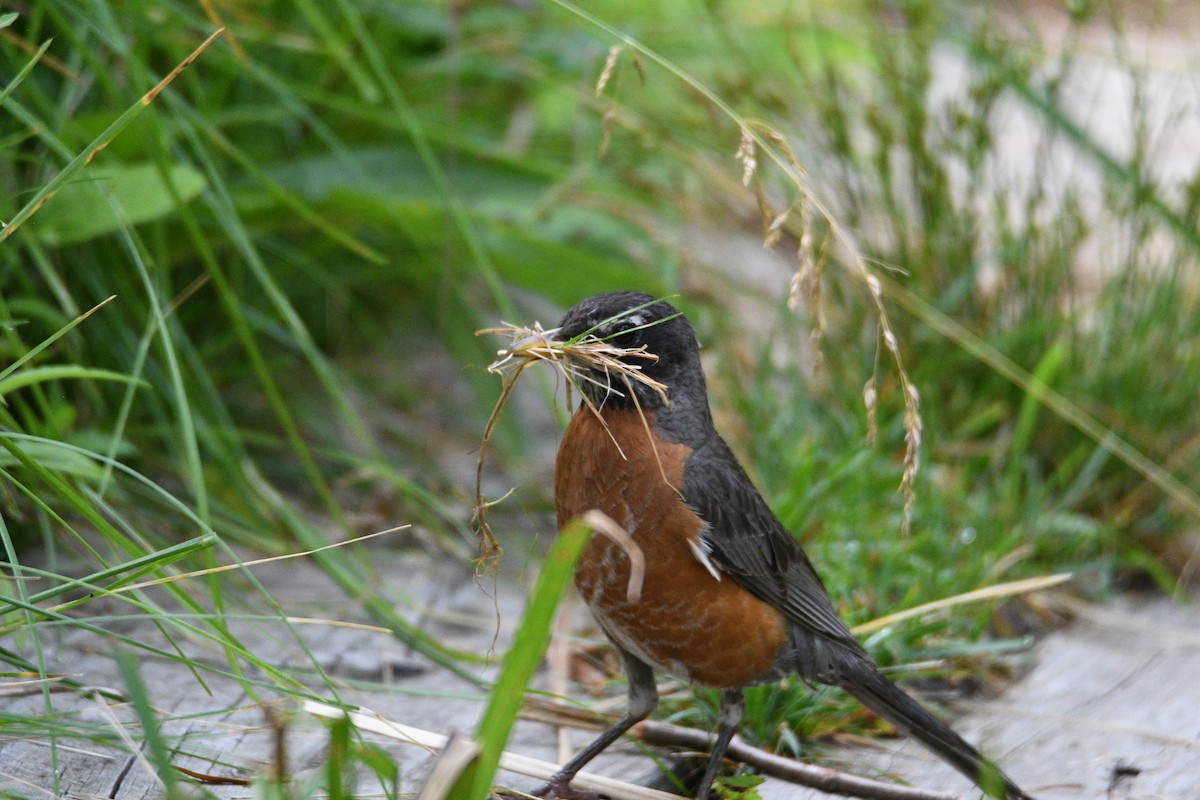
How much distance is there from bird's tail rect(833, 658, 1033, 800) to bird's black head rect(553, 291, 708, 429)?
0.76 m

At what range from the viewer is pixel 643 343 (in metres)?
2.87

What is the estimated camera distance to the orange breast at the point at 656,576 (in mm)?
2699

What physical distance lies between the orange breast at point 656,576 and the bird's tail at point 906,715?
21 centimetres

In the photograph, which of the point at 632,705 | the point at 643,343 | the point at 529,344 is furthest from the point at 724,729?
the point at 529,344

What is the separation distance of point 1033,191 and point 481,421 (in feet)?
7.63

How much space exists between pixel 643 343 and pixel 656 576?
57 cm

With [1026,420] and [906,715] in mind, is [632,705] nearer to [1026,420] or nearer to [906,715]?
[906,715]

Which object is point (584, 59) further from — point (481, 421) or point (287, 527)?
point (287, 527)

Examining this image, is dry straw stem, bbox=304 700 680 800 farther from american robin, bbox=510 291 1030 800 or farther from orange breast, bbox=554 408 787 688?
orange breast, bbox=554 408 787 688

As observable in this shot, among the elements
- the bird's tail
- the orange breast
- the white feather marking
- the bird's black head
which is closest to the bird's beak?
the bird's black head

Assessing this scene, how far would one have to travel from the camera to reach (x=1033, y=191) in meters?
4.41

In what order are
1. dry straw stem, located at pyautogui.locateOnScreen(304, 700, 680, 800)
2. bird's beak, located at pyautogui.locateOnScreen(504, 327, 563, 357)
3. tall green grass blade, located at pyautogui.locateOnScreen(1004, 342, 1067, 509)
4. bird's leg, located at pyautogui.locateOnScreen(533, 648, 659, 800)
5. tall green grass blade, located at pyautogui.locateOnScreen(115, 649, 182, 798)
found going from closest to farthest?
tall green grass blade, located at pyautogui.locateOnScreen(115, 649, 182, 798) → dry straw stem, located at pyautogui.locateOnScreen(304, 700, 680, 800) → bird's beak, located at pyautogui.locateOnScreen(504, 327, 563, 357) → bird's leg, located at pyautogui.locateOnScreen(533, 648, 659, 800) → tall green grass blade, located at pyautogui.locateOnScreen(1004, 342, 1067, 509)

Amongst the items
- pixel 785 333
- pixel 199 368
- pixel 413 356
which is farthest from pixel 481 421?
pixel 199 368

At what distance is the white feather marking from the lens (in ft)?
8.94
